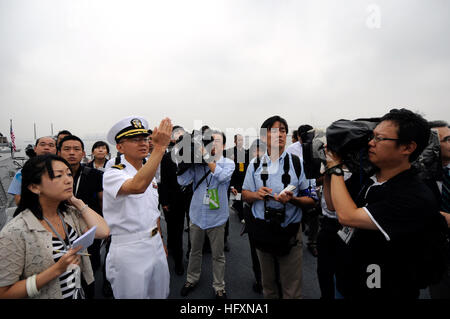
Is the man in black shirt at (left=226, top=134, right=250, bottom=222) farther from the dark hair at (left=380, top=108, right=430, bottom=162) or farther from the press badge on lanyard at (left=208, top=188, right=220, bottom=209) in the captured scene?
the dark hair at (left=380, top=108, right=430, bottom=162)

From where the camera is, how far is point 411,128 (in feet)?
3.63

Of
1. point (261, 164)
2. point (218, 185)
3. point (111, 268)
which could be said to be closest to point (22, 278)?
point (111, 268)

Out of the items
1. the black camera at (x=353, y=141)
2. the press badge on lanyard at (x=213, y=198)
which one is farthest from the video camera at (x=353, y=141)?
the press badge on lanyard at (x=213, y=198)

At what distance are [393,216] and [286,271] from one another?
131cm

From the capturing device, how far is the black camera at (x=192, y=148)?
2.50 meters

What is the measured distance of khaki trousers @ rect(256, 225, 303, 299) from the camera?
2.03 meters

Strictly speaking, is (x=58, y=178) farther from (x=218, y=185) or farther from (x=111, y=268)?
(x=218, y=185)

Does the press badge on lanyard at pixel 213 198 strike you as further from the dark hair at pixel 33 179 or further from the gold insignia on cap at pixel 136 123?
the dark hair at pixel 33 179

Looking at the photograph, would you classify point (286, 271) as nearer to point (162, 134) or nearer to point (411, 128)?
point (411, 128)

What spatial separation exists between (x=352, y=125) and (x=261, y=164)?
1.06m

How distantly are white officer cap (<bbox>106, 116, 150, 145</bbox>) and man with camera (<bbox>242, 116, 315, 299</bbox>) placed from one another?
1228mm

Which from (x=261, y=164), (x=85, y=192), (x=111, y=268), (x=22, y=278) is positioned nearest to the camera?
(x=22, y=278)

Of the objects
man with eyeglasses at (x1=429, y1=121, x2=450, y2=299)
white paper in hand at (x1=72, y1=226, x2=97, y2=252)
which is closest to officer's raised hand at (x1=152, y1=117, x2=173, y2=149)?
white paper in hand at (x1=72, y1=226, x2=97, y2=252)
